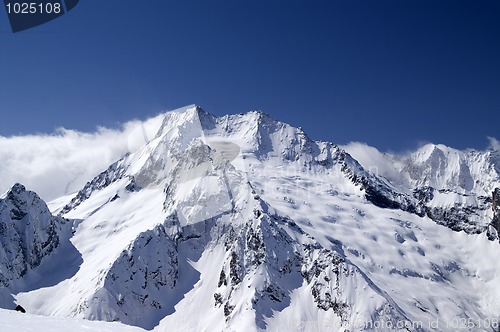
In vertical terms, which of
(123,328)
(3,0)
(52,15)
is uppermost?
(3,0)

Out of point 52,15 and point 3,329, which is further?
point 52,15

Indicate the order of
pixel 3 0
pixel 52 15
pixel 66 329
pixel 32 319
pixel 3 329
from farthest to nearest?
1. pixel 3 0
2. pixel 52 15
3. pixel 32 319
4. pixel 66 329
5. pixel 3 329

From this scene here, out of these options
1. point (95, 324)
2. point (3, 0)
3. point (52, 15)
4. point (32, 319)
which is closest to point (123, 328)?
point (95, 324)

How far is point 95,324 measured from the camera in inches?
948

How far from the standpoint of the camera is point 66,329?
21.5 m

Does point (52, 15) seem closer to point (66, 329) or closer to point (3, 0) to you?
point (3, 0)

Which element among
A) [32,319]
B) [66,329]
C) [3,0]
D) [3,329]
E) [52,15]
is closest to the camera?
[3,329]

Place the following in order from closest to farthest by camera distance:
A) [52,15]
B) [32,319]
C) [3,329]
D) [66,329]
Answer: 1. [3,329]
2. [66,329]
3. [32,319]
4. [52,15]

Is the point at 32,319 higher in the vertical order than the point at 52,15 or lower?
lower

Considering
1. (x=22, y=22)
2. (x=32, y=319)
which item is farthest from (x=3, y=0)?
(x=32, y=319)

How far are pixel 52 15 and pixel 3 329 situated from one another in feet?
84.9

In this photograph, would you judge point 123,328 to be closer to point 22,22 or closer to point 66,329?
point 66,329

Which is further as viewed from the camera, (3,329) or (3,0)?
(3,0)

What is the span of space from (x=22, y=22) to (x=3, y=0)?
189 inches
